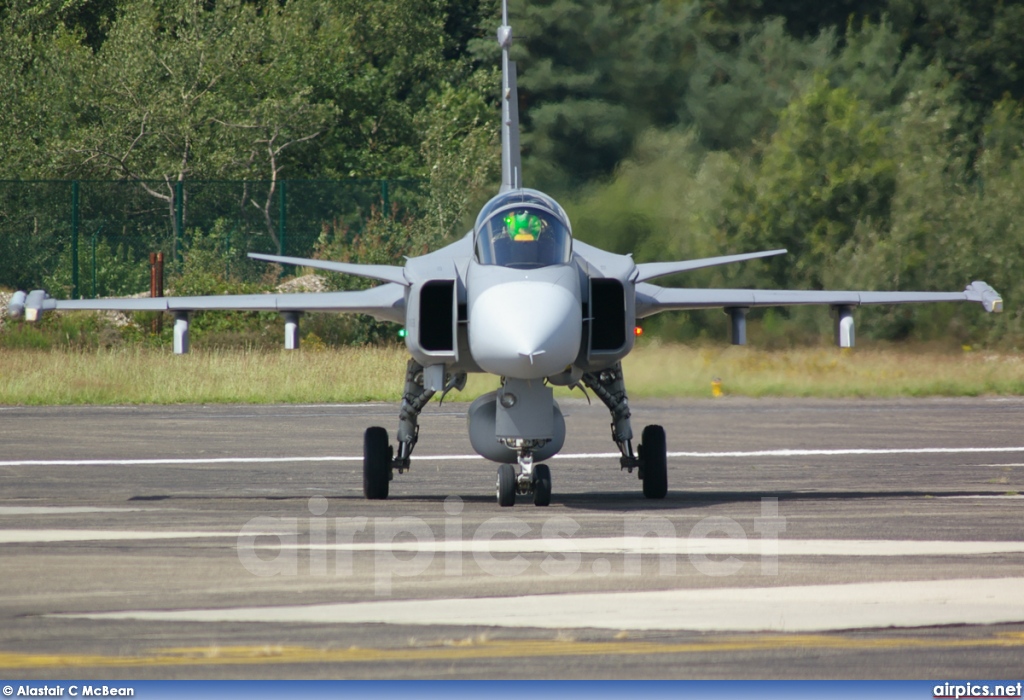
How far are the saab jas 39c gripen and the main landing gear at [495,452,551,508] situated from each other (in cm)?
1

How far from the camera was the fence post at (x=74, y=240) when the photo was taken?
30.8 meters

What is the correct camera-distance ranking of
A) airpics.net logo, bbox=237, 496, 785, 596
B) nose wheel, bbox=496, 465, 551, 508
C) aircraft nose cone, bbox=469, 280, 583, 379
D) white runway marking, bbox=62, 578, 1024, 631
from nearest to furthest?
white runway marking, bbox=62, 578, 1024, 631 → airpics.net logo, bbox=237, 496, 785, 596 → aircraft nose cone, bbox=469, 280, 583, 379 → nose wheel, bbox=496, 465, 551, 508

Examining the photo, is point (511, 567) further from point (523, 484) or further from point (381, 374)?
point (381, 374)

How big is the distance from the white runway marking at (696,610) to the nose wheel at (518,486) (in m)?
3.64

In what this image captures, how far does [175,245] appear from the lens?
3116cm

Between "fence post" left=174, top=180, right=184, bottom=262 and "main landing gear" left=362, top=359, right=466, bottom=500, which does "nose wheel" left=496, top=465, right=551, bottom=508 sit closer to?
"main landing gear" left=362, top=359, right=466, bottom=500

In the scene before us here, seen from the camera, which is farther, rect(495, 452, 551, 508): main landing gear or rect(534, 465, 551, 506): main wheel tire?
rect(534, 465, 551, 506): main wheel tire

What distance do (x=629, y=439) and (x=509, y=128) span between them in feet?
14.2

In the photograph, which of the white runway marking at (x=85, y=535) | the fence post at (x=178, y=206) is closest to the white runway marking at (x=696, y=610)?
the white runway marking at (x=85, y=535)

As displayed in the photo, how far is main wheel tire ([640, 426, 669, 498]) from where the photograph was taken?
11883mm

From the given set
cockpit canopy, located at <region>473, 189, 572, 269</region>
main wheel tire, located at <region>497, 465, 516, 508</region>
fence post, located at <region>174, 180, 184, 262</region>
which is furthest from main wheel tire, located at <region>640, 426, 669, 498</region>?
fence post, located at <region>174, 180, 184, 262</region>

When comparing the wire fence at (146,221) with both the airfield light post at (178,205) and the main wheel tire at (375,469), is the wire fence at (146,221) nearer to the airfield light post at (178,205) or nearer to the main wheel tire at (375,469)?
the airfield light post at (178,205)

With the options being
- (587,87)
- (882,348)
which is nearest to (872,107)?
(587,87)

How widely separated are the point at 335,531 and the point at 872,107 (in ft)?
88.1
